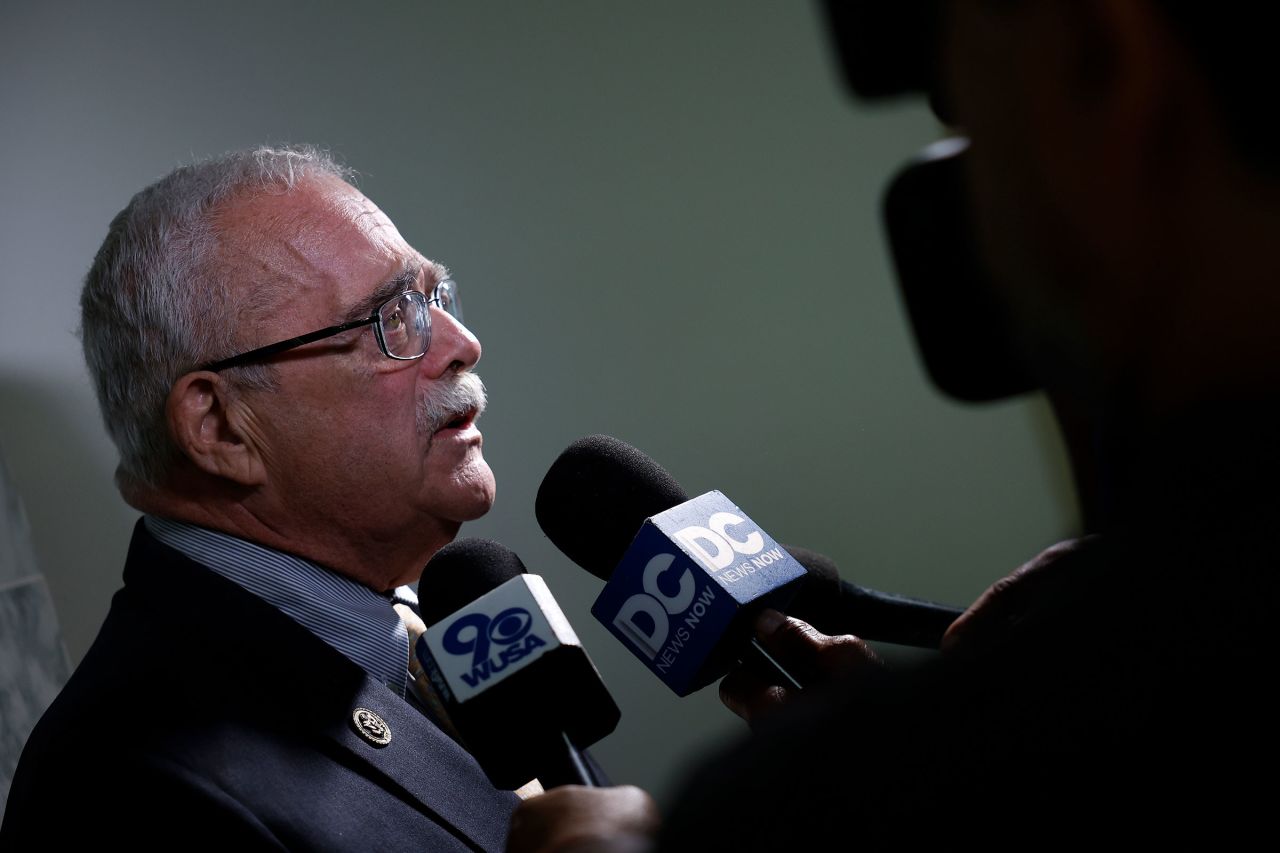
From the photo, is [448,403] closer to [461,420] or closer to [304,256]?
[461,420]

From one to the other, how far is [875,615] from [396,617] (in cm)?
66

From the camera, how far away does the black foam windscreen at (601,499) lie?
4.61 ft

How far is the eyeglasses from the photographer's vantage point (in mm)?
1445

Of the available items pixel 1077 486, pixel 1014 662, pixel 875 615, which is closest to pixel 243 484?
pixel 875 615

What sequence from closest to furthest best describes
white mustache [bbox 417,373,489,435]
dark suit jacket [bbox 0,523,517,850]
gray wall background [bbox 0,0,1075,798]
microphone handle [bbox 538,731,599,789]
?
1. microphone handle [bbox 538,731,599,789]
2. dark suit jacket [bbox 0,523,517,850]
3. white mustache [bbox 417,373,489,435]
4. gray wall background [bbox 0,0,1075,798]

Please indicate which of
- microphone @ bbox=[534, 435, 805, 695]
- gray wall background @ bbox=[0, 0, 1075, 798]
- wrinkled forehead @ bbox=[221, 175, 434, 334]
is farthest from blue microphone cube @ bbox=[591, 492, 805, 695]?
gray wall background @ bbox=[0, 0, 1075, 798]

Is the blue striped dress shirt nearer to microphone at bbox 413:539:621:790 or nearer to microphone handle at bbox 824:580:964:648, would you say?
microphone at bbox 413:539:621:790

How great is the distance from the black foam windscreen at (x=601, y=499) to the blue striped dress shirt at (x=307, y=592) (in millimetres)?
258

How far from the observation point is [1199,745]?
438mm

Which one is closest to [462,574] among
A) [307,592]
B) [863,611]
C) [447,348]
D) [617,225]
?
[307,592]

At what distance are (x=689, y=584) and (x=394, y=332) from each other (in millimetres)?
603

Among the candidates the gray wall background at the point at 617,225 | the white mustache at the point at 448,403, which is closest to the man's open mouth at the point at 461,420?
the white mustache at the point at 448,403

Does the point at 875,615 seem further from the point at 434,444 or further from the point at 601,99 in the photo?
the point at 601,99

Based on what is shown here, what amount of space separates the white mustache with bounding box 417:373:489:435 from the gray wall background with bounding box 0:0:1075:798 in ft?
3.38
